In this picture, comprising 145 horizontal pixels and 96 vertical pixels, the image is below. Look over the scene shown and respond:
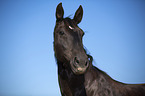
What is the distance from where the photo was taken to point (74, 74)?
12.0ft

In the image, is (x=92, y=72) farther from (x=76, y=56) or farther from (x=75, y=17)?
(x=75, y=17)

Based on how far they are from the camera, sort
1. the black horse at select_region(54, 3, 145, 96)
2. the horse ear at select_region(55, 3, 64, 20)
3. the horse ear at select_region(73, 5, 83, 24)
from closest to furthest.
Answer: the black horse at select_region(54, 3, 145, 96), the horse ear at select_region(55, 3, 64, 20), the horse ear at select_region(73, 5, 83, 24)

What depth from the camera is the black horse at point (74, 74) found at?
3508 millimetres

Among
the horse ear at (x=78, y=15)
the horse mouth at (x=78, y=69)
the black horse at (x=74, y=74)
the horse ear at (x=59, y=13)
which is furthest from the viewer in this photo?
the horse ear at (x=78, y=15)

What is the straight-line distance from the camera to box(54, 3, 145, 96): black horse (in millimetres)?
3508

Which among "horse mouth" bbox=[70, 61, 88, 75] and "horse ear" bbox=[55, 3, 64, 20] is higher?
"horse ear" bbox=[55, 3, 64, 20]

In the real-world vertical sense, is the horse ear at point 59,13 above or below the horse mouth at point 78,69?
above

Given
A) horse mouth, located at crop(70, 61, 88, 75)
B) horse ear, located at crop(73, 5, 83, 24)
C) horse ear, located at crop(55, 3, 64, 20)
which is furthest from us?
horse ear, located at crop(73, 5, 83, 24)

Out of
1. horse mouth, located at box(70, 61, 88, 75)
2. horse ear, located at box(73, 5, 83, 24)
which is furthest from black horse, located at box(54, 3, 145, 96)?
horse ear, located at box(73, 5, 83, 24)

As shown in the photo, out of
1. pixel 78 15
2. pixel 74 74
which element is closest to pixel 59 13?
pixel 78 15

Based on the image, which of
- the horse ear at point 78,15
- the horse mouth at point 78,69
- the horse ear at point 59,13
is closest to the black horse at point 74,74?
the horse mouth at point 78,69

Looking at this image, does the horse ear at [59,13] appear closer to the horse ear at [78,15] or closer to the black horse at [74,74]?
the black horse at [74,74]

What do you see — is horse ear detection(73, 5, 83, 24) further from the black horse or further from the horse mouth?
the horse mouth

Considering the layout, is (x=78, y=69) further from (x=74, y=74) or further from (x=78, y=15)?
(x=78, y=15)
